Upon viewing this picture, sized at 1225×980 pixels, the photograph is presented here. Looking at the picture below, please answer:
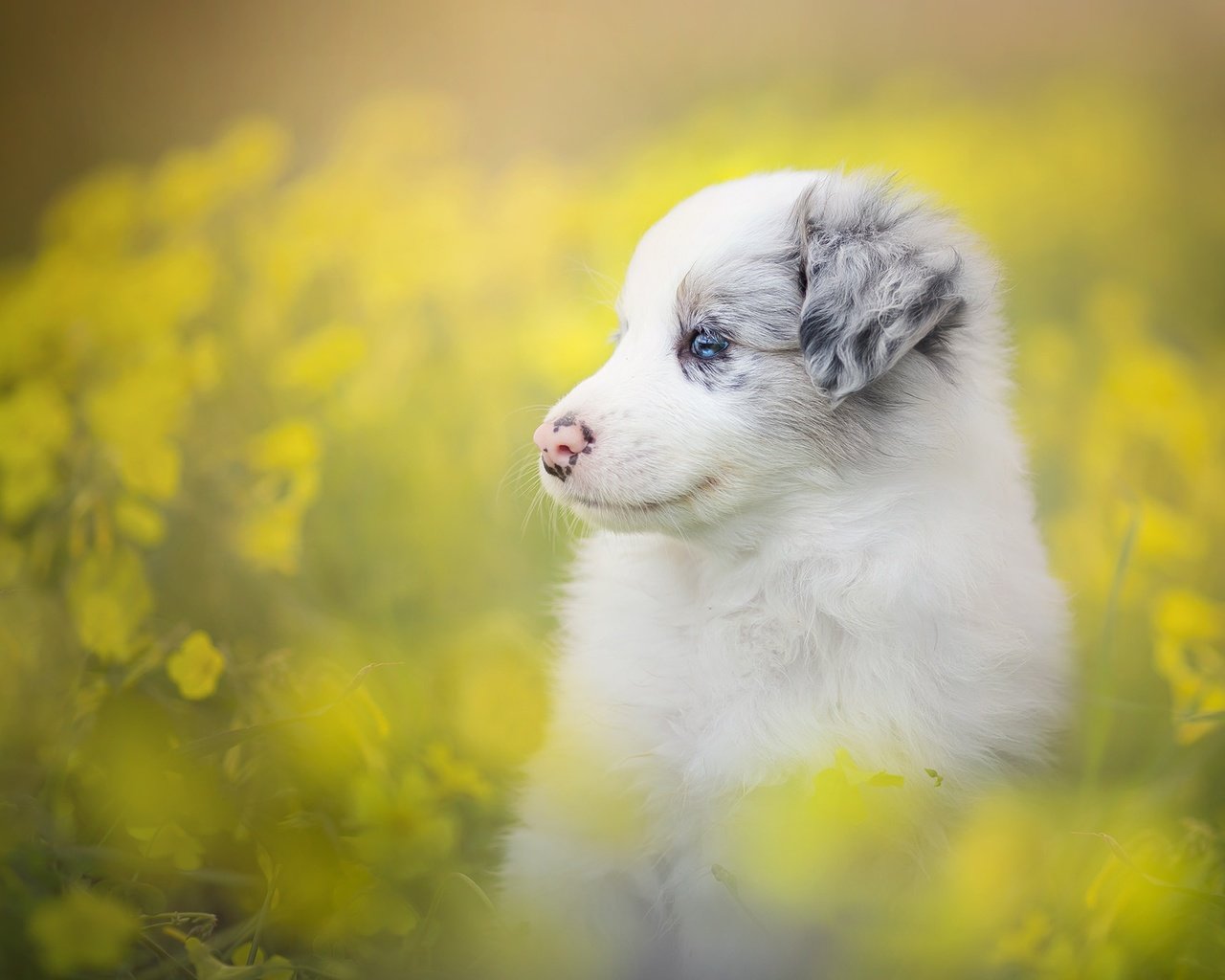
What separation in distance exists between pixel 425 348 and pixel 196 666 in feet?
3.15

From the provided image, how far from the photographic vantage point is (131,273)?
228 cm

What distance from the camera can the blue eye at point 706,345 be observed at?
160 cm

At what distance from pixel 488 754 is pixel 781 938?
0.65 m

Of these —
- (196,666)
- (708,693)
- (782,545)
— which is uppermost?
(782,545)

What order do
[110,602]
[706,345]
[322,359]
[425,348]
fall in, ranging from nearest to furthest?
[706,345], [110,602], [322,359], [425,348]

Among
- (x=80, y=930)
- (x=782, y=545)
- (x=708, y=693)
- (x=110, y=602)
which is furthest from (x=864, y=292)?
(x=110, y=602)

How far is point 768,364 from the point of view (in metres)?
1.58

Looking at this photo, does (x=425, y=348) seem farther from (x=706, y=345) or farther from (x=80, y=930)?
(x=80, y=930)

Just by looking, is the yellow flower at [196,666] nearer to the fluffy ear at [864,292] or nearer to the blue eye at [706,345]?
the blue eye at [706,345]

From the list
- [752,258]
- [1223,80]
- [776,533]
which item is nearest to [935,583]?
[776,533]

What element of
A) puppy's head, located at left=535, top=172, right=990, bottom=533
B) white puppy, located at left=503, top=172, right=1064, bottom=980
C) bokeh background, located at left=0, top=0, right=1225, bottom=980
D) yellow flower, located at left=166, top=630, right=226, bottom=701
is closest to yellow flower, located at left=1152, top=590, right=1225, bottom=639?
bokeh background, located at left=0, top=0, right=1225, bottom=980

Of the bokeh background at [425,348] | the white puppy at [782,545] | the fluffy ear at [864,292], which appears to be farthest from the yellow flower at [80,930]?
the fluffy ear at [864,292]

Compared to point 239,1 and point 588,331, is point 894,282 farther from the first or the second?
point 239,1

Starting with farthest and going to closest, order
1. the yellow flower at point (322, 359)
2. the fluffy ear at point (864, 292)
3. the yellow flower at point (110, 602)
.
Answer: the yellow flower at point (322, 359) → the yellow flower at point (110, 602) → the fluffy ear at point (864, 292)
